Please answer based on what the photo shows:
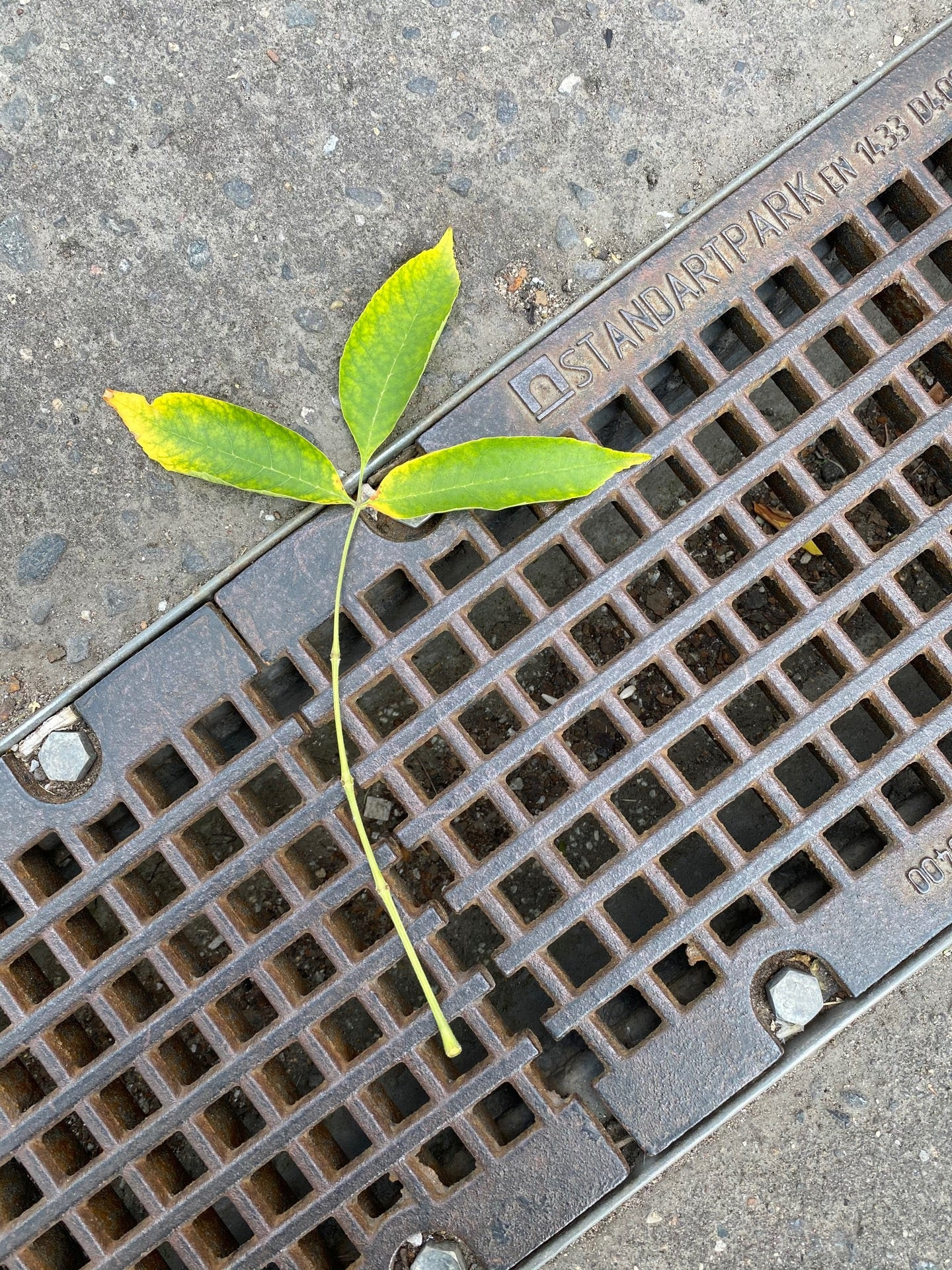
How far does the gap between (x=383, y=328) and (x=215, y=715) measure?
27.2 inches

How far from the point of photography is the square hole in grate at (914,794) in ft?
4.99


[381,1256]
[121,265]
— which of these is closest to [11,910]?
[381,1256]

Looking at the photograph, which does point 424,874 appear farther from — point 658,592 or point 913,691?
point 913,691

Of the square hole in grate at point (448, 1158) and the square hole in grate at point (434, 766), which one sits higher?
the square hole in grate at point (434, 766)

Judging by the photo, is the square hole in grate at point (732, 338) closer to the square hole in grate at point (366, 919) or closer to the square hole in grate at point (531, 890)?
the square hole in grate at point (531, 890)

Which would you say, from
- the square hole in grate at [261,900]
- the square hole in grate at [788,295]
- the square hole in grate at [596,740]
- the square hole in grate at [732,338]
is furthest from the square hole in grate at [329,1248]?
the square hole in grate at [788,295]

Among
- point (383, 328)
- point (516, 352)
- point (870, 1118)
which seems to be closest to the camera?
point (383, 328)

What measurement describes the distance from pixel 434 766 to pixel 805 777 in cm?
69

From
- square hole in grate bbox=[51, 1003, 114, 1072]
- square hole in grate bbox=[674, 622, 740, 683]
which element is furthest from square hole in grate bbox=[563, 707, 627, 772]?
square hole in grate bbox=[51, 1003, 114, 1072]

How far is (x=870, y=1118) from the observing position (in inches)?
65.9

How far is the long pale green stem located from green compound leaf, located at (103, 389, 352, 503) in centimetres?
12

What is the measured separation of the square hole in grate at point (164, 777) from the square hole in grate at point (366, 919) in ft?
1.15

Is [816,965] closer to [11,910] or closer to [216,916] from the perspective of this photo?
[216,916]

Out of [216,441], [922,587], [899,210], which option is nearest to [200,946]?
[216,441]
